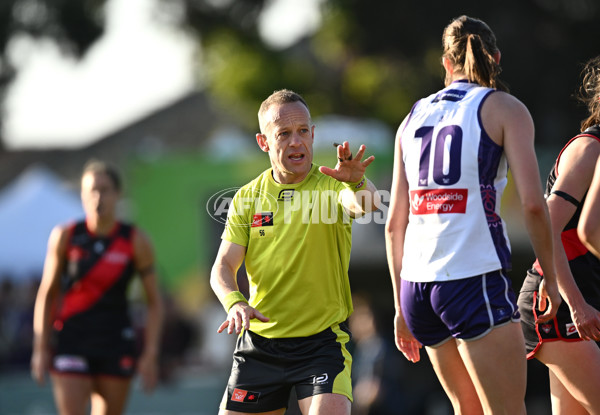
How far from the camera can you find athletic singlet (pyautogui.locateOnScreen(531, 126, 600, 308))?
500 centimetres

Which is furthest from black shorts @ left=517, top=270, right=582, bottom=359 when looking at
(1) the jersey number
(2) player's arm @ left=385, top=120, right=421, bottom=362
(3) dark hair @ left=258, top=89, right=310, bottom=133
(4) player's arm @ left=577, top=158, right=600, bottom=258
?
(3) dark hair @ left=258, top=89, right=310, bottom=133

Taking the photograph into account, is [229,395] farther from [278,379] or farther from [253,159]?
[253,159]

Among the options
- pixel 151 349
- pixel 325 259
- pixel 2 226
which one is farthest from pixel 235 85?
pixel 325 259

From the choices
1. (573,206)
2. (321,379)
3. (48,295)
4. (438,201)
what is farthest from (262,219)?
(48,295)

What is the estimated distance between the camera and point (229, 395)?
5059 mm

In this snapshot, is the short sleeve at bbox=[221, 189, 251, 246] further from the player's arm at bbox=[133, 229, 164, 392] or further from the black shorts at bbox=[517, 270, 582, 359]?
the player's arm at bbox=[133, 229, 164, 392]

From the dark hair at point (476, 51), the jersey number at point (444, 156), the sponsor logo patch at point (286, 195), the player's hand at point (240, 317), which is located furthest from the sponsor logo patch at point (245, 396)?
the dark hair at point (476, 51)

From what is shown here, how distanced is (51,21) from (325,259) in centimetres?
2482

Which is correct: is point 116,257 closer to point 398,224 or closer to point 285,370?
point 285,370

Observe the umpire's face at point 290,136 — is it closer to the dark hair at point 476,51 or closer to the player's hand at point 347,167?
the player's hand at point 347,167

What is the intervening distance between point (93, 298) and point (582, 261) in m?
3.98

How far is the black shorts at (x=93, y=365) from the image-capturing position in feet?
24.2

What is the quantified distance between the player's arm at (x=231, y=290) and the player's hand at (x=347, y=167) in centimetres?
78

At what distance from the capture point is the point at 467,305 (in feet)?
14.3
